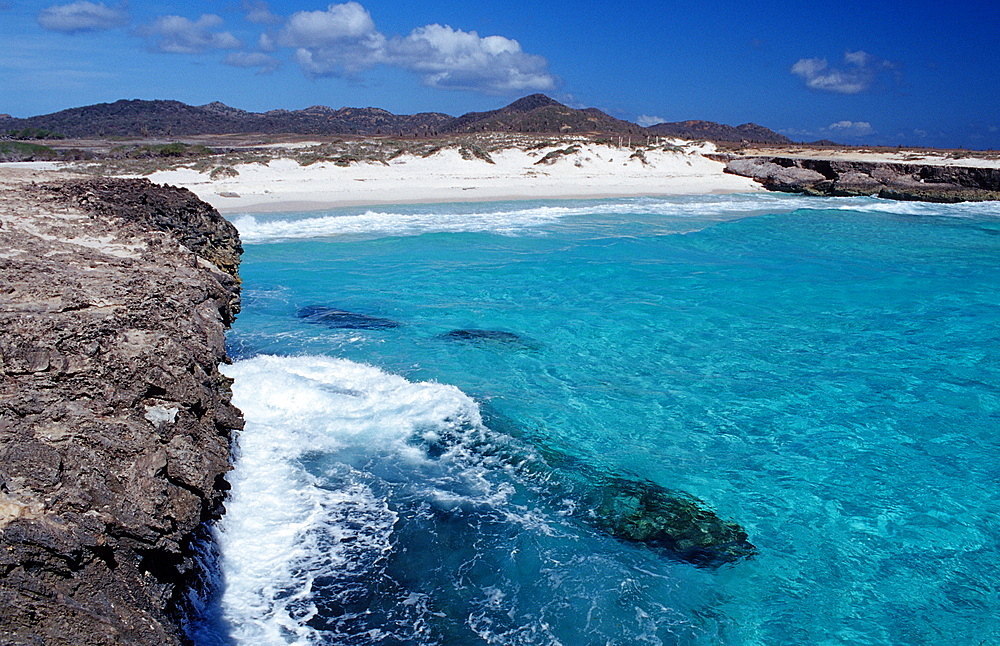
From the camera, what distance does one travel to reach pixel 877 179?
3011 cm

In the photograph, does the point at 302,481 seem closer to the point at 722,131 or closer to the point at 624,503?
the point at 624,503

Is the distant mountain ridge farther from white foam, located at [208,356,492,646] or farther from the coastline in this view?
white foam, located at [208,356,492,646]

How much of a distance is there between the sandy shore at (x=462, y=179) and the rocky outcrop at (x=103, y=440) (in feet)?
55.6

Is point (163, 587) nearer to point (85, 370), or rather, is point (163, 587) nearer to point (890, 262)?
point (85, 370)

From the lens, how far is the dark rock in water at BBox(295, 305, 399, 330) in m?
9.90

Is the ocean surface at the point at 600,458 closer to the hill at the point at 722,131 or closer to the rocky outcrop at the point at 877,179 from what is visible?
the rocky outcrop at the point at 877,179

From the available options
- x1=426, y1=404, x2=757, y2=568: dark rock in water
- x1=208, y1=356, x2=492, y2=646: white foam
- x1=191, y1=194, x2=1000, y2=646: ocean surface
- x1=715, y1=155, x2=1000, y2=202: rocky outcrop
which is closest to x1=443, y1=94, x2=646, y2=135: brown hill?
x1=715, y1=155, x2=1000, y2=202: rocky outcrop

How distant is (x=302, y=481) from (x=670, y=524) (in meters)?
3.05

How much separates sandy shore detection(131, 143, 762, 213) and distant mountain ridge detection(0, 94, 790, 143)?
54.7ft

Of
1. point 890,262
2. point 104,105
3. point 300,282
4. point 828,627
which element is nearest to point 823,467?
point 828,627

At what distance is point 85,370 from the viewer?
3.18 meters

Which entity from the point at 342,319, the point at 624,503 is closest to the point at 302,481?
the point at 624,503

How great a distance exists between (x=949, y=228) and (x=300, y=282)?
2097 cm

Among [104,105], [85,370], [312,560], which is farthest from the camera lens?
[104,105]
